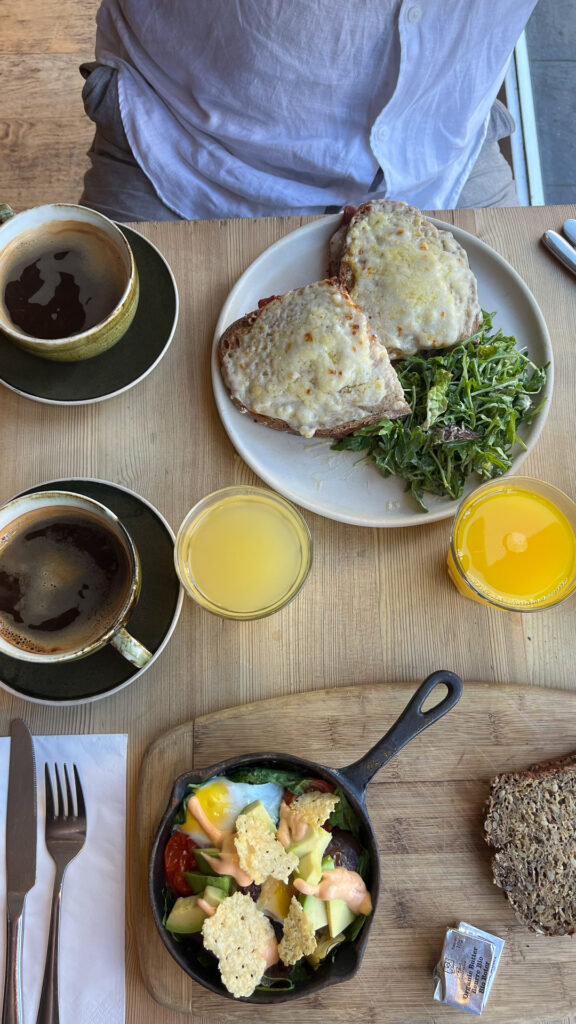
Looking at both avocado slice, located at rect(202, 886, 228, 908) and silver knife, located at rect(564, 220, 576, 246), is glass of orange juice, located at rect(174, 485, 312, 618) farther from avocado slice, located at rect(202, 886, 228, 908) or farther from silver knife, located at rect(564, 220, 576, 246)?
silver knife, located at rect(564, 220, 576, 246)

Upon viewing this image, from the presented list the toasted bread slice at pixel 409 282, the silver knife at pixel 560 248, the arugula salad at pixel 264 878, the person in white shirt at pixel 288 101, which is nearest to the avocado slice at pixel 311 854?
the arugula salad at pixel 264 878

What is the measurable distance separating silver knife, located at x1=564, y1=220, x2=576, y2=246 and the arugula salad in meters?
1.14

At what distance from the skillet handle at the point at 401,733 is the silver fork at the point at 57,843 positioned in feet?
1.47

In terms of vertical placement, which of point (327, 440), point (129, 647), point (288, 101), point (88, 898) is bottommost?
point (88, 898)

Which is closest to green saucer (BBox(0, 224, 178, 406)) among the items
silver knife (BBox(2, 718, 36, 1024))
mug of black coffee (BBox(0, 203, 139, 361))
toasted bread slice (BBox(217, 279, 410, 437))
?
mug of black coffee (BBox(0, 203, 139, 361))

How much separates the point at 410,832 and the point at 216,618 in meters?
0.48

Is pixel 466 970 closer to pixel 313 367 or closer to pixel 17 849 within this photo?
pixel 17 849

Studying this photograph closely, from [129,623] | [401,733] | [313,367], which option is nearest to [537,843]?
[401,733]

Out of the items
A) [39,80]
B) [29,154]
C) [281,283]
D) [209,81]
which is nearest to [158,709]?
[281,283]

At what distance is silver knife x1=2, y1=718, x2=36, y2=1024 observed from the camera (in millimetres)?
1136

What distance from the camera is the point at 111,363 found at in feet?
4.47

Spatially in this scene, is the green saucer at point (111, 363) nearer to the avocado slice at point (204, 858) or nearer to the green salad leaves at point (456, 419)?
the green salad leaves at point (456, 419)

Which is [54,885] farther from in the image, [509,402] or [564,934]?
[509,402]

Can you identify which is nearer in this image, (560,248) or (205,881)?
(205,881)
